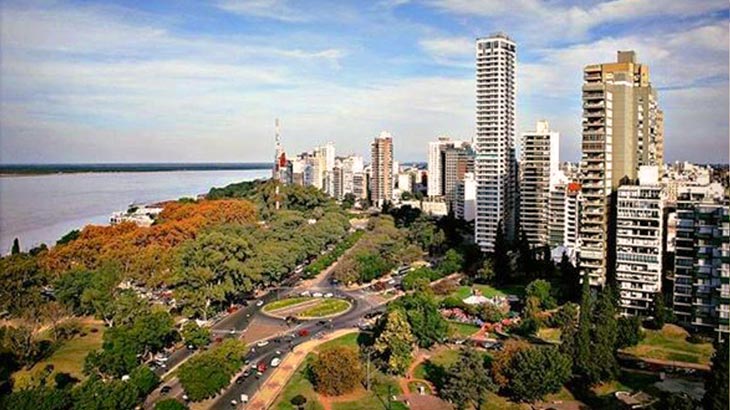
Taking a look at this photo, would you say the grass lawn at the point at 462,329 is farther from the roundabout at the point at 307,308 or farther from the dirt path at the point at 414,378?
the roundabout at the point at 307,308

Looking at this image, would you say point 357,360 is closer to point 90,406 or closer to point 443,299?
point 90,406

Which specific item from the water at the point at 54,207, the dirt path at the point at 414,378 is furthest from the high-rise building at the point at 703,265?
the water at the point at 54,207

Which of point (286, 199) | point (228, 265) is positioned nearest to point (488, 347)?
point (228, 265)

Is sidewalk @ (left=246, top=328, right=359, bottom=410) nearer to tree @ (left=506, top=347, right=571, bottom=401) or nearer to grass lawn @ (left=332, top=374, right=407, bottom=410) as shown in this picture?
grass lawn @ (left=332, top=374, right=407, bottom=410)

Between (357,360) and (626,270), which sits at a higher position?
(626,270)

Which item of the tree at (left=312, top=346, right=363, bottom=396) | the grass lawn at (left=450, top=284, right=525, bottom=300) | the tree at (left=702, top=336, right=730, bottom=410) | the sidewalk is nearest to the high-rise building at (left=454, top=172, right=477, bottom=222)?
the grass lawn at (left=450, top=284, right=525, bottom=300)

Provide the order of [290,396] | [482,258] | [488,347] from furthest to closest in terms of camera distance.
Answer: [482,258]
[488,347]
[290,396]

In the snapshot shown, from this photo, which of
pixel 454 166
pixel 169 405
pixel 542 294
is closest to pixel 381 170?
pixel 454 166
